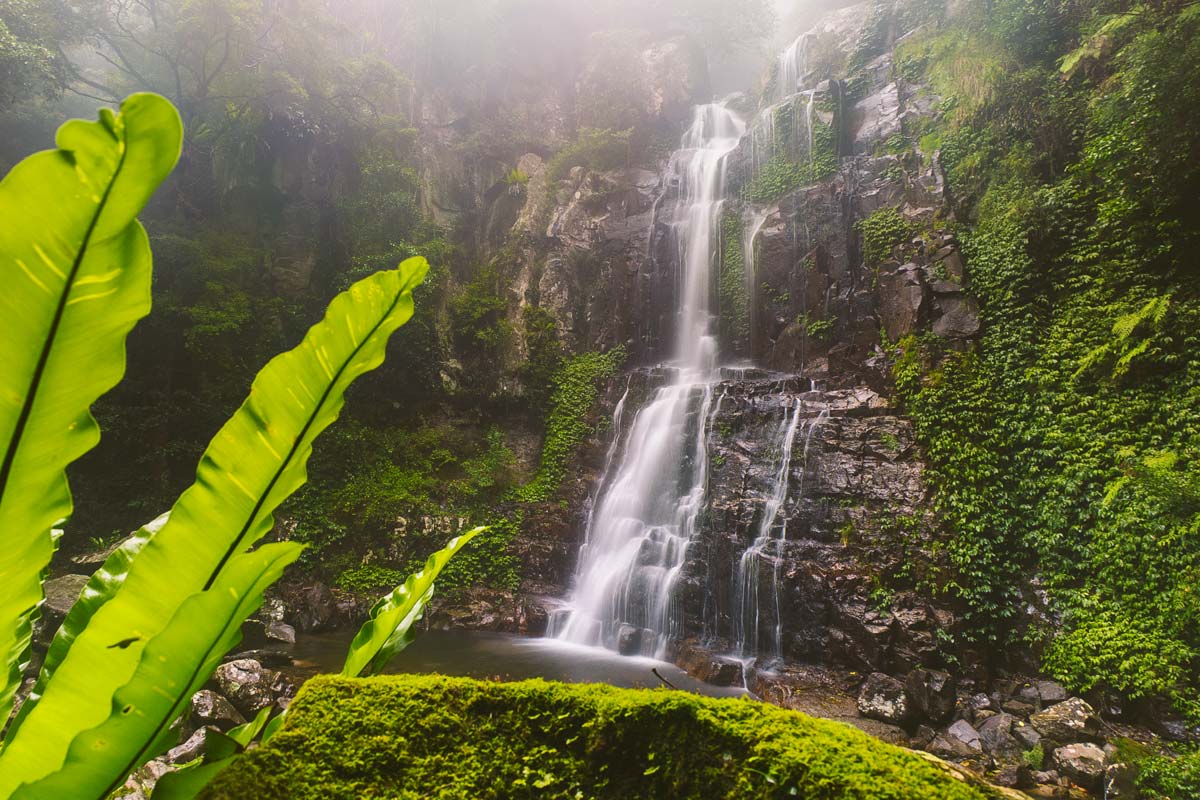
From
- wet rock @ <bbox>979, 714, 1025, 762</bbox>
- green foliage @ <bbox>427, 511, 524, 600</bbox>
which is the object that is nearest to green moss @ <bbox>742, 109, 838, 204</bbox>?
green foliage @ <bbox>427, 511, 524, 600</bbox>

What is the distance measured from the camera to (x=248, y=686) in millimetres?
4879

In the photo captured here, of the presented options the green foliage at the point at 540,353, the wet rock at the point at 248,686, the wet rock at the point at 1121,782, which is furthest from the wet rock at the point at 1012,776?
the green foliage at the point at 540,353

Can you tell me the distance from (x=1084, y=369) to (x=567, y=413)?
27.3ft

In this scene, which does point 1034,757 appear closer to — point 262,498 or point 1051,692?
point 1051,692

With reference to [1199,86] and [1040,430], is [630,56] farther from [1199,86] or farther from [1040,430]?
[1040,430]

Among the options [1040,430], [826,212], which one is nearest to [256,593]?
[1040,430]

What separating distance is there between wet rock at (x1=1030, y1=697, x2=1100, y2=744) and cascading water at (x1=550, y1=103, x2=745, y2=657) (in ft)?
12.8

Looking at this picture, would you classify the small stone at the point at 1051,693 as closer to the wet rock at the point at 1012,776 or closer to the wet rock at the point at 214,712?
the wet rock at the point at 1012,776

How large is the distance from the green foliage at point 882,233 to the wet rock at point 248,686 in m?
10.3

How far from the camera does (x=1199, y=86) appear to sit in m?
5.59

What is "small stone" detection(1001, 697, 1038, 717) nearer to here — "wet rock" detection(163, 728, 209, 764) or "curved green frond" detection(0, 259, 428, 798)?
"wet rock" detection(163, 728, 209, 764)

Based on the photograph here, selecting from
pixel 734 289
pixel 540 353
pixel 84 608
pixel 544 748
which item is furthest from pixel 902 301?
pixel 84 608

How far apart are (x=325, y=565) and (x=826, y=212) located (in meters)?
11.2

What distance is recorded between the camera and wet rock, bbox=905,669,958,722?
5.36m
